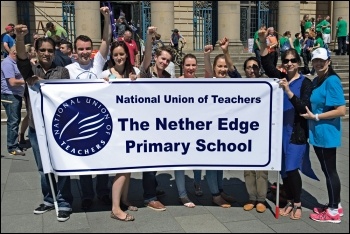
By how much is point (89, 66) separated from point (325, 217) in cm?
322

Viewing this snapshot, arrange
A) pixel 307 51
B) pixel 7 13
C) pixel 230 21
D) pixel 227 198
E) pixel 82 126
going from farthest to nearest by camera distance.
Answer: pixel 230 21, pixel 307 51, pixel 7 13, pixel 227 198, pixel 82 126

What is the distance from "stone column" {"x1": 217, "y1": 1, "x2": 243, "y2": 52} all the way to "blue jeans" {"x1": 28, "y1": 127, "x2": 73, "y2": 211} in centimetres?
Answer: 1645

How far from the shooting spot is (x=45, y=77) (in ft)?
14.7

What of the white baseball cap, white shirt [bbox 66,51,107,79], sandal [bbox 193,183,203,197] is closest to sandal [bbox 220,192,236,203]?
sandal [bbox 193,183,203,197]

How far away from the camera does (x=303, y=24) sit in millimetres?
→ 21375

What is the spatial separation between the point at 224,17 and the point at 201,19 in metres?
2.73

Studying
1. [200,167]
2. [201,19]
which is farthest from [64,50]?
[201,19]

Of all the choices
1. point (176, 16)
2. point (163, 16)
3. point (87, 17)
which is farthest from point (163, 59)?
point (176, 16)

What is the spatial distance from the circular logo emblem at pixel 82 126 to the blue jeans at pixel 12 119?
Answer: 3.78 meters

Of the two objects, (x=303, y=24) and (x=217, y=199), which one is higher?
(x=303, y=24)

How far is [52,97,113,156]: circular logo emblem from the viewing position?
427cm

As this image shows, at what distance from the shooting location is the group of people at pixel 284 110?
434cm

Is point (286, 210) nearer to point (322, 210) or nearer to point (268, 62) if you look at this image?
point (322, 210)

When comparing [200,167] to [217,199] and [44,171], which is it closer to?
[217,199]
